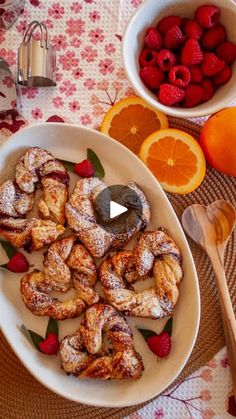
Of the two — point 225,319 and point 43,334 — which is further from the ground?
point 225,319

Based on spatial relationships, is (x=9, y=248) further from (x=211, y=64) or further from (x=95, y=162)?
(x=211, y=64)

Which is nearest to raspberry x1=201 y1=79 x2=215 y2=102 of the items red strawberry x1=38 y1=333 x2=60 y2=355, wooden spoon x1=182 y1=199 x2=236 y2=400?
wooden spoon x1=182 y1=199 x2=236 y2=400

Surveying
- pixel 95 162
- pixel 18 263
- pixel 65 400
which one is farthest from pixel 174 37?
pixel 65 400

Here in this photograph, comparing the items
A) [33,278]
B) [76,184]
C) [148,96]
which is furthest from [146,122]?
[33,278]

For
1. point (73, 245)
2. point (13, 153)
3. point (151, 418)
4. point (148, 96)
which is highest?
point (148, 96)

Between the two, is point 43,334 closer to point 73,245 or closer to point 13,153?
point 73,245

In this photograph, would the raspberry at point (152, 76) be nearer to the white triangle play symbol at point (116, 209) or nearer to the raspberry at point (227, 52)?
the raspberry at point (227, 52)

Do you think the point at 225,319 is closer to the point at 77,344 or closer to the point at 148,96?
the point at 77,344

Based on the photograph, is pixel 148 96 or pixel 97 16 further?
pixel 97 16
